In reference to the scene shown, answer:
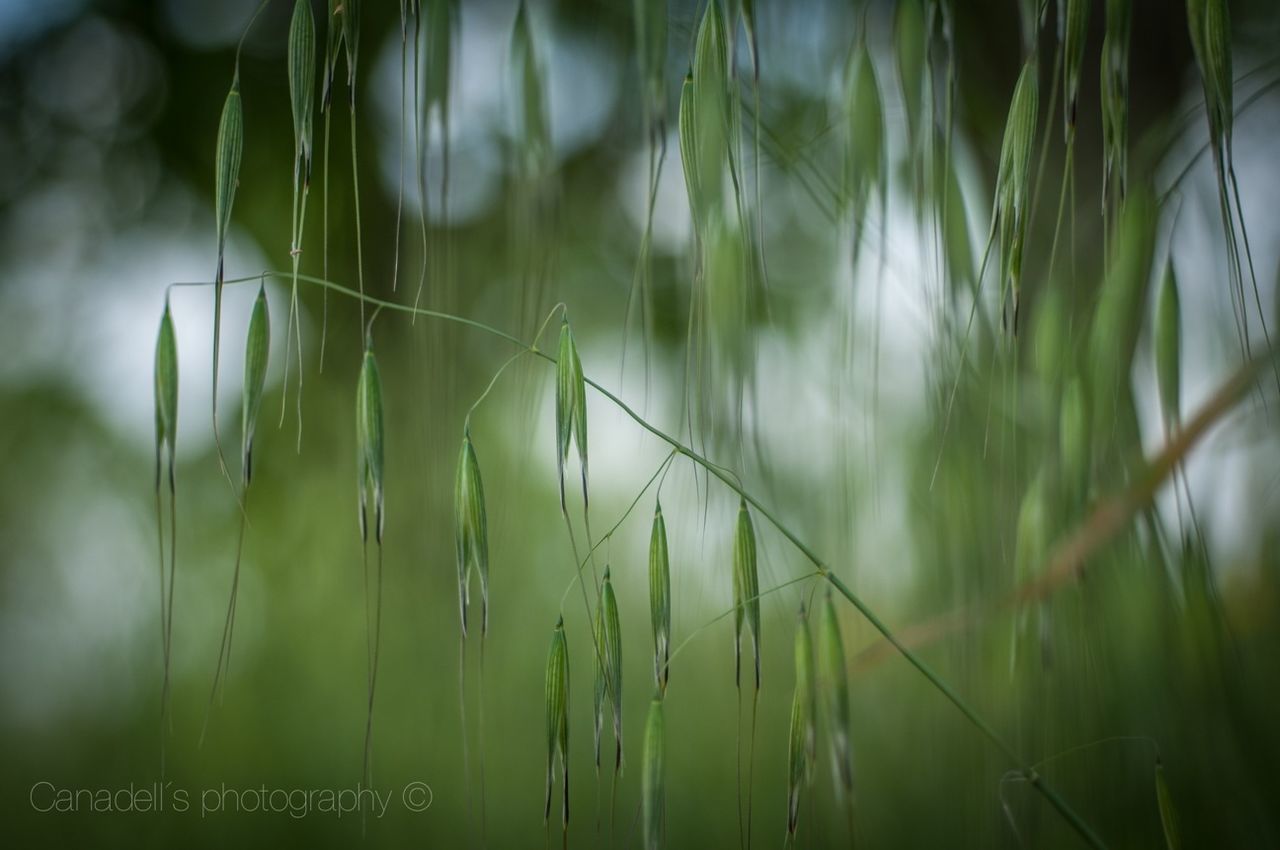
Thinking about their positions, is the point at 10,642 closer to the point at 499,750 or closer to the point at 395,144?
the point at 499,750

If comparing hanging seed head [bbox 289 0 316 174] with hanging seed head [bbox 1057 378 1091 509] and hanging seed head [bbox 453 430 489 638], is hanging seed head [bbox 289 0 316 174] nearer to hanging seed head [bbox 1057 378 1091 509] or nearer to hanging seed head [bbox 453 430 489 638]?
hanging seed head [bbox 453 430 489 638]

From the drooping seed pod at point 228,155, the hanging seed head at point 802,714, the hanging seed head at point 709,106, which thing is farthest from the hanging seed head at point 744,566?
the drooping seed pod at point 228,155

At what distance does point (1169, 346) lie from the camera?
410 millimetres

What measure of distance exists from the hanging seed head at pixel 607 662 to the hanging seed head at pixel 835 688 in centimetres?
9

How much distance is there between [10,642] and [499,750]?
674mm

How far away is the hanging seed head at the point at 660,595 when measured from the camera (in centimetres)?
35

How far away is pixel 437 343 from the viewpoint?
41 centimetres

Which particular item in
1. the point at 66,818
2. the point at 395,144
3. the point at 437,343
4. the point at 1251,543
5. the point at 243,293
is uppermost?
the point at 395,144

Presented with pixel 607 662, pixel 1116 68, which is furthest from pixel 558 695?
pixel 1116 68

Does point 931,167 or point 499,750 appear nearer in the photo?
point 931,167

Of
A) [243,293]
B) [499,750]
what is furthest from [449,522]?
[243,293]

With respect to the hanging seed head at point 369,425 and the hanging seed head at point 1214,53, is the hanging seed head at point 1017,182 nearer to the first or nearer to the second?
the hanging seed head at point 1214,53

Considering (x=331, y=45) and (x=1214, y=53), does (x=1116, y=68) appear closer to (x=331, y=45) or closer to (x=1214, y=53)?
(x=1214, y=53)

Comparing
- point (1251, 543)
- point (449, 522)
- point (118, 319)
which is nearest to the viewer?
point (1251, 543)
